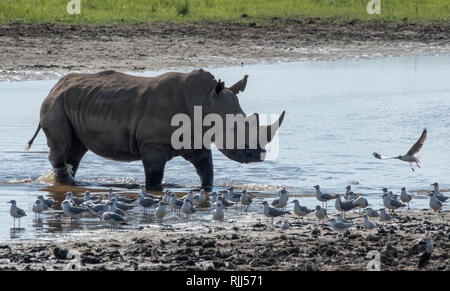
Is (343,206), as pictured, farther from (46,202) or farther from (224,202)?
(46,202)

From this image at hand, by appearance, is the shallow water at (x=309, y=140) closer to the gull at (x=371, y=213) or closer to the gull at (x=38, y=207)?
the gull at (x=38, y=207)

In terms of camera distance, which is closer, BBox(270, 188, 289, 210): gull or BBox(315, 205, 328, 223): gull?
BBox(315, 205, 328, 223): gull

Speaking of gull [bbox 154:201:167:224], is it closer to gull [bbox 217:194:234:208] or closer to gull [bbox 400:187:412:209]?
gull [bbox 217:194:234:208]

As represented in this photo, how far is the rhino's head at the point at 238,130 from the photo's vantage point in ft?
45.0

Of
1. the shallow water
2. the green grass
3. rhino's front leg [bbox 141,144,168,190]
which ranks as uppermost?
the green grass

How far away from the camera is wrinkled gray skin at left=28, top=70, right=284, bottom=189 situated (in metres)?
13.8

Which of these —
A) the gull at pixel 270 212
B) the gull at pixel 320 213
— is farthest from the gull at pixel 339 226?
the gull at pixel 270 212

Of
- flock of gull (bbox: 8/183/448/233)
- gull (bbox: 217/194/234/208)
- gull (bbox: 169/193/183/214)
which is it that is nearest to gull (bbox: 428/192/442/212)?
flock of gull (bbox: 8/183/448/233)

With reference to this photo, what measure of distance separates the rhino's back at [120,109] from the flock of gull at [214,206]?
1.16m

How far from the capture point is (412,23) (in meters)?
34.1

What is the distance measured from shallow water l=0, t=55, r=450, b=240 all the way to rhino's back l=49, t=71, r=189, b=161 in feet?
2.23

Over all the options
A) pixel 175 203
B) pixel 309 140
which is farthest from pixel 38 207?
pixel 309 140

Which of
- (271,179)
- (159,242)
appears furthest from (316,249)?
(271,179)

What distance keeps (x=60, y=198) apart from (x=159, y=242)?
12.2ft
